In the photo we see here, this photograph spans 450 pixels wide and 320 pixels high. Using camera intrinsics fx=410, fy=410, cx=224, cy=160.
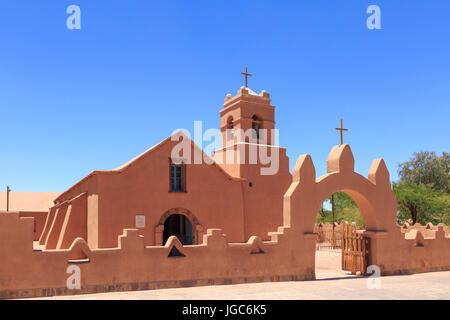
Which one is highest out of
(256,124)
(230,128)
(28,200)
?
(256,124)

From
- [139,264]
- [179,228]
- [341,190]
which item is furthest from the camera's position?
[179,228]

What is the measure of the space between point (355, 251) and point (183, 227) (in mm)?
9703

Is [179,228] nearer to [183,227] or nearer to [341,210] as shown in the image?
[183,227]

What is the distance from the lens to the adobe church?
18.3 metres

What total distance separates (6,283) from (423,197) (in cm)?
3300

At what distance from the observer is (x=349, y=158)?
45.0ft

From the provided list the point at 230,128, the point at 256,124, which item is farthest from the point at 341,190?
the point at 230,128

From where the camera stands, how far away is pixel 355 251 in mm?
14164

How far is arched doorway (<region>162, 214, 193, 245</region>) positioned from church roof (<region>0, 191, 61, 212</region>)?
16174 mm

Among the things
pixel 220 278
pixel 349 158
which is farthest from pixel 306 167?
pixel 220 278

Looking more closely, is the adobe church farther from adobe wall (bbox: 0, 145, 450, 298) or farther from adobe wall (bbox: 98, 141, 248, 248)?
adobe wall (bbox: 0, 145, 450, 298)

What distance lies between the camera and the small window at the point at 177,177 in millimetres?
19781

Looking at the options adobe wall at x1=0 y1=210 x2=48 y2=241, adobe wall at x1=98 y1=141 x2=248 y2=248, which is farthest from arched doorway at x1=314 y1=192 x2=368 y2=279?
adobe wall at x1=0 y1=210 x2=48 y2=241

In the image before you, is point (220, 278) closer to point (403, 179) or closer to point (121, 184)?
point (121, 184)
